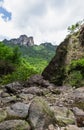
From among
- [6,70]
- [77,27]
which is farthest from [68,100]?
[6,70]

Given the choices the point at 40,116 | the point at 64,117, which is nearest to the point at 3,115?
the point at 40,116

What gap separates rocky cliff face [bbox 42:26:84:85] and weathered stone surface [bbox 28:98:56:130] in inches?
724

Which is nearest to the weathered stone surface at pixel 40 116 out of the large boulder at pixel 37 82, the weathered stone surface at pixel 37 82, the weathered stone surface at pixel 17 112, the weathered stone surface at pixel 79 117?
the weathered stone surface at pixel 17 112

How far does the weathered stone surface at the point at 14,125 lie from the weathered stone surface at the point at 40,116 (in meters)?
0.36

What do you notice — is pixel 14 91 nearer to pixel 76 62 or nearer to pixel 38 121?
pixel 76 62

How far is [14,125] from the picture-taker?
50.7 feet

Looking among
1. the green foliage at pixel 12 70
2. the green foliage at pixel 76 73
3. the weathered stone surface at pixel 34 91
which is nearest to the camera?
the weathered stone surface at pixel 34 91

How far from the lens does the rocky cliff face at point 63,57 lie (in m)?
35.8

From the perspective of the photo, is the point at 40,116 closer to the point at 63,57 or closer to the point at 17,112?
the point at 17,112

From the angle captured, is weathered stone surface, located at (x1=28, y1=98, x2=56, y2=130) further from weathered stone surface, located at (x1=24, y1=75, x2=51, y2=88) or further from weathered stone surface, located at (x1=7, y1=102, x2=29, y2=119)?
weathered stone surface, located at (x1=24, y1=75, x2=51, y2=88)

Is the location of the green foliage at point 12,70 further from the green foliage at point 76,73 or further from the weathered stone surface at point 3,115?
the weathered stone surface at point 3,115

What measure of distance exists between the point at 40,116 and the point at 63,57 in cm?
2178

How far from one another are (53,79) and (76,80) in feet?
8.78

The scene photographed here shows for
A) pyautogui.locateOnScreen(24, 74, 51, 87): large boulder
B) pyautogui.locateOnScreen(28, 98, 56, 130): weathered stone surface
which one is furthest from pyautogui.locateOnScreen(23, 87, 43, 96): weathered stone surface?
pyautogui.locateOnScreen(28, 98, 56, 130): weathered stone surface
